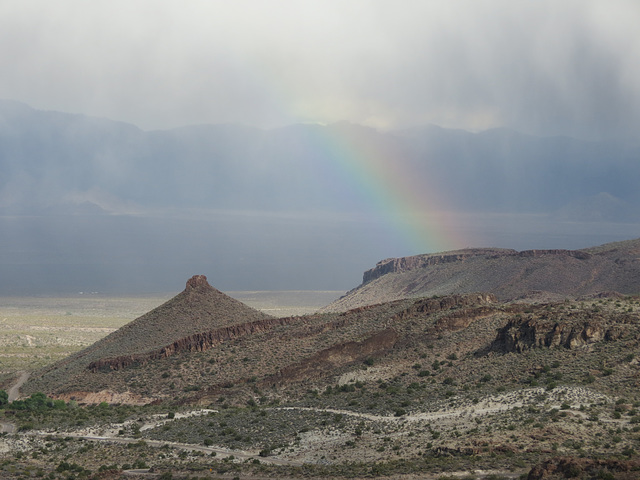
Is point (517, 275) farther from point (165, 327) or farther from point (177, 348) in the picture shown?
point (177, 348)

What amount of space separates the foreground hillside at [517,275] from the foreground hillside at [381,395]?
58.1m

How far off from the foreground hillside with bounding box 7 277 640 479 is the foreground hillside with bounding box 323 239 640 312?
2288 inches

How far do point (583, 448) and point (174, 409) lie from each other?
99.0ft

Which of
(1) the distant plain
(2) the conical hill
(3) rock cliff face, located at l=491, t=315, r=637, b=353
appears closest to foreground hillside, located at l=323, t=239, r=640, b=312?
(1) the distant plain

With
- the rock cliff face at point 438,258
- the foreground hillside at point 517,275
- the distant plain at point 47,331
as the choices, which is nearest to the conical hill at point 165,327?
the distant plain at point 47,331

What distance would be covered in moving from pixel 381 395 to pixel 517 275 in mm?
99220

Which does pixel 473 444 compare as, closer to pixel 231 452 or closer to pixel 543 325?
pixel 231 452

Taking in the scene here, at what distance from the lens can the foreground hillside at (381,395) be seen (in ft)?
132

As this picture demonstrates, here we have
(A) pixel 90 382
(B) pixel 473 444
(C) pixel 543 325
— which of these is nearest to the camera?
(B) pixel 473 444

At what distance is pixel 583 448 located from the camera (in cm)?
3894

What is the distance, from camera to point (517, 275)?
148m

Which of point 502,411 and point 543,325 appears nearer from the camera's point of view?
point 502,411

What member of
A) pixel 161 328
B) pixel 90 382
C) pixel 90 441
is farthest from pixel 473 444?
pixel 161 328

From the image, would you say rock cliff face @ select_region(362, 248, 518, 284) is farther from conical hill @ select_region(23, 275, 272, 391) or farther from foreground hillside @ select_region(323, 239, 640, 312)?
conical hill @ select_region(23, 275, 272, 391)
